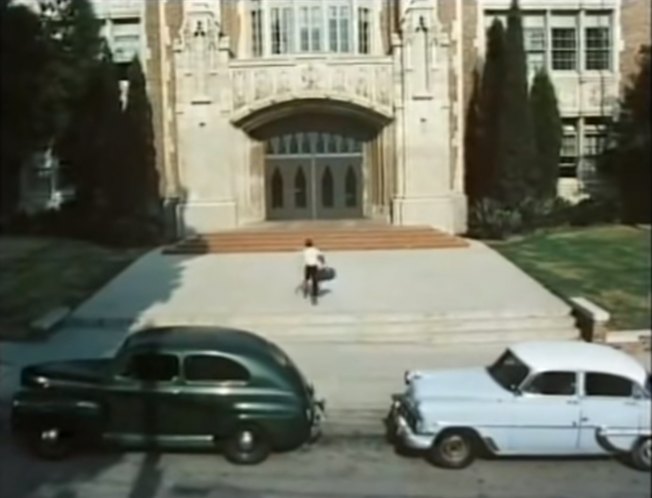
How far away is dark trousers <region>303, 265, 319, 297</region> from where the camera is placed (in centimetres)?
167

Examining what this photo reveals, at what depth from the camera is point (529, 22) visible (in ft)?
4.94

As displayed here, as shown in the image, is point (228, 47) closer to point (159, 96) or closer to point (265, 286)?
point (159, 96)

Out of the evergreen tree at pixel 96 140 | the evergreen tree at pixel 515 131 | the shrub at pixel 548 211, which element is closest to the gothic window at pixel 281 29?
the evergreen tree at pixel 96 140

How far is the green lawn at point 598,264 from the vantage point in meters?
1.45

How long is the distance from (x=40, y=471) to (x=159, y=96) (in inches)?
32.3

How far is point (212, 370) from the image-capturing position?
1479 millimetres

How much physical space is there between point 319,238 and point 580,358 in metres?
Answer: 0.59

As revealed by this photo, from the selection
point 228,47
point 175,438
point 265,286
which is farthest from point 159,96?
point 175,438

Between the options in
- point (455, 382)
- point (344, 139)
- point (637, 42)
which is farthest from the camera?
point (344, 139)

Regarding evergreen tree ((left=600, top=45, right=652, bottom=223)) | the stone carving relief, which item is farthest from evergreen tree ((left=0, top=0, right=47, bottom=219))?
evergreen tree ((left=600, top=45, right=652, bottom=223))

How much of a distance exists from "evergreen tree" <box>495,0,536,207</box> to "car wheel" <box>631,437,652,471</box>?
51 centimetres

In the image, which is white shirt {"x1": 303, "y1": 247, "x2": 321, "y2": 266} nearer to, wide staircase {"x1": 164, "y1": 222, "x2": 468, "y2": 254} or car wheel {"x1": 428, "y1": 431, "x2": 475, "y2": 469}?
wide staircase {"x1": 164, "y1": 222, "x2": 468, "y2": 254}

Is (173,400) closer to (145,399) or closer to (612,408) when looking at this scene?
(145,399)

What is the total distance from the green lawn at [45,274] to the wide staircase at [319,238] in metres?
0.15
